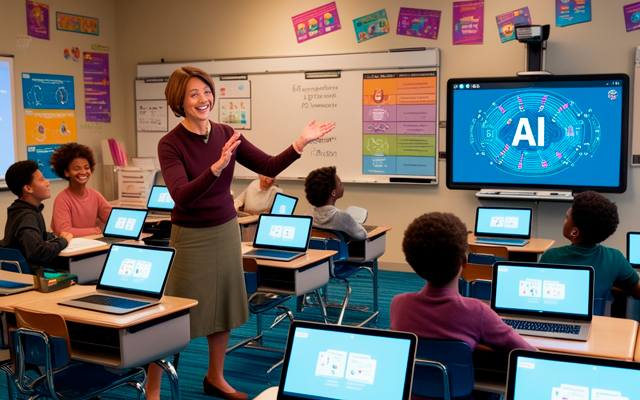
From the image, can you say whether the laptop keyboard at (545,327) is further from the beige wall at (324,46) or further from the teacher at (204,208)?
the beige wall at (324,46)

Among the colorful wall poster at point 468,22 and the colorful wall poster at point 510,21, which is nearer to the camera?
the colorful wall poster at point 510,21

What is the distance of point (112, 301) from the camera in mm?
2738

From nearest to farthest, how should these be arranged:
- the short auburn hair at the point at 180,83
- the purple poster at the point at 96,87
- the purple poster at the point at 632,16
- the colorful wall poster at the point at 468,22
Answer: the short auburn hair at the point at 180,83
the purple poster at the point at 632,16
the colorful wall poster at the point at 468,22
the purple poster at the point at 96,87

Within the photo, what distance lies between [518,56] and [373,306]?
2908mm

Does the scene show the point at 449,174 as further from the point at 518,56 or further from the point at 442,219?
the point at 442,219

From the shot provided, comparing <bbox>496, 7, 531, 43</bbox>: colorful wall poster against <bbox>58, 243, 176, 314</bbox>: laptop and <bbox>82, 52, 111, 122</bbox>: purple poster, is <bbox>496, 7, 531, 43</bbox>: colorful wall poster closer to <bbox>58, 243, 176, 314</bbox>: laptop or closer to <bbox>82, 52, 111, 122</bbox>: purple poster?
<bbox>58, 243, 176, 314</bbox>: laptop

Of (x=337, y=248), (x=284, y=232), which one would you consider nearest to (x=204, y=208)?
(x=284, y=232)

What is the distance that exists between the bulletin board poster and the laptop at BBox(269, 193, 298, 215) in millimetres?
1622

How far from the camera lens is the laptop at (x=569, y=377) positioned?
130cm

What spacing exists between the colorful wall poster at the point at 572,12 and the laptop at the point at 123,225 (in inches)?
167

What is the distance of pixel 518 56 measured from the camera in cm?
614

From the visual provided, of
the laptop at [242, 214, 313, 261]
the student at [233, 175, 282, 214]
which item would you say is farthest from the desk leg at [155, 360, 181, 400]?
the student at [233, 175, 282, 214]

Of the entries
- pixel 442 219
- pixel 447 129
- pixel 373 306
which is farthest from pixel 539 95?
pixel 442 219

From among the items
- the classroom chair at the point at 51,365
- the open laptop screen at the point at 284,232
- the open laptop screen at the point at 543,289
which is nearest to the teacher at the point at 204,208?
the classroom chair at the point at 51,365
